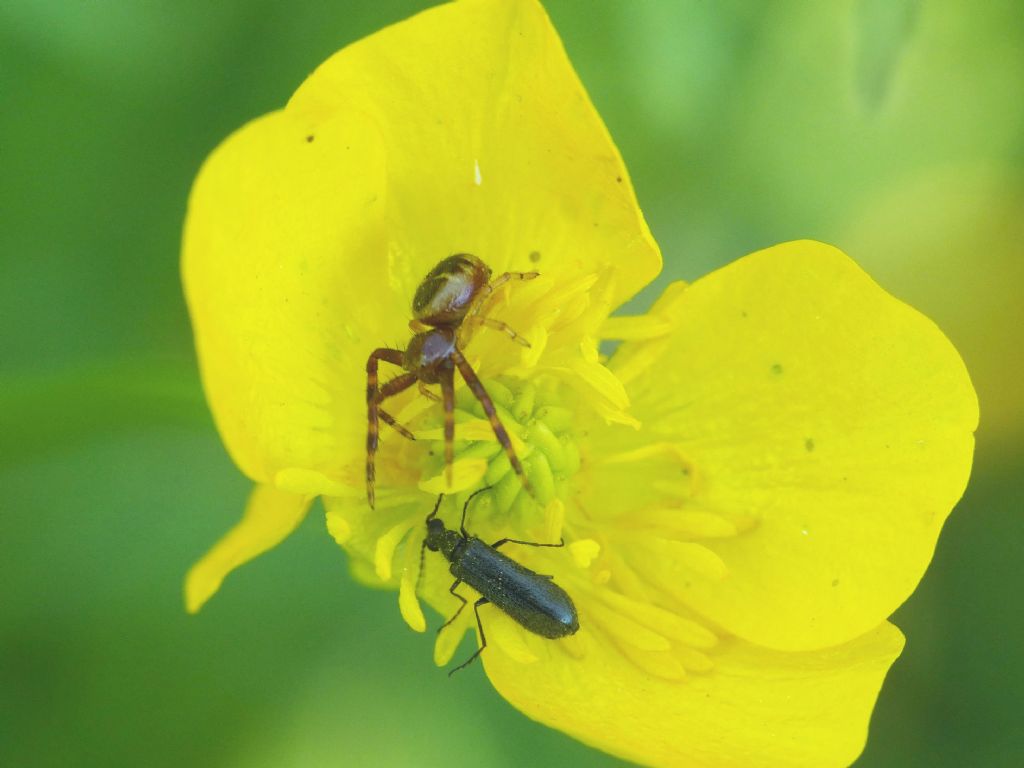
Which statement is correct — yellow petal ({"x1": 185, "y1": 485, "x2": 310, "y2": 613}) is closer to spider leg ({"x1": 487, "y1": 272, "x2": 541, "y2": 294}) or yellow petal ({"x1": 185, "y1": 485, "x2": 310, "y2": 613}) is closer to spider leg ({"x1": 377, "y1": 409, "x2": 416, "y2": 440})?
spider leg ({"x1": 377, "y1": 409, "x2": 416, "y2": 440})

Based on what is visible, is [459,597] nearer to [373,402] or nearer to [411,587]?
[411,587]

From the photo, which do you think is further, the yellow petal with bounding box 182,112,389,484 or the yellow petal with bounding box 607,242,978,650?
the yellow petal with bounding box 607,242,978,650

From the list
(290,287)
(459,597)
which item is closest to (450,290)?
(290,287)

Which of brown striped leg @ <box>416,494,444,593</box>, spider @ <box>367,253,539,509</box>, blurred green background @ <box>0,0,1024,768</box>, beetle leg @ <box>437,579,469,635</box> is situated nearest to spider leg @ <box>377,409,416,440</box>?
spider @ <box>367,253,539,509</box>

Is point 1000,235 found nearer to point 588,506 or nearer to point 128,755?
point 588,506

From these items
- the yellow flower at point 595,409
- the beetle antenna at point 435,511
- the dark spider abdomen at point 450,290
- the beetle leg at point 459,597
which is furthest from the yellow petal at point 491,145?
the beetle leg at point 459,597

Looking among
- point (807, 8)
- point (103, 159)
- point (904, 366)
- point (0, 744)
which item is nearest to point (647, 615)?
point (904, 366)
